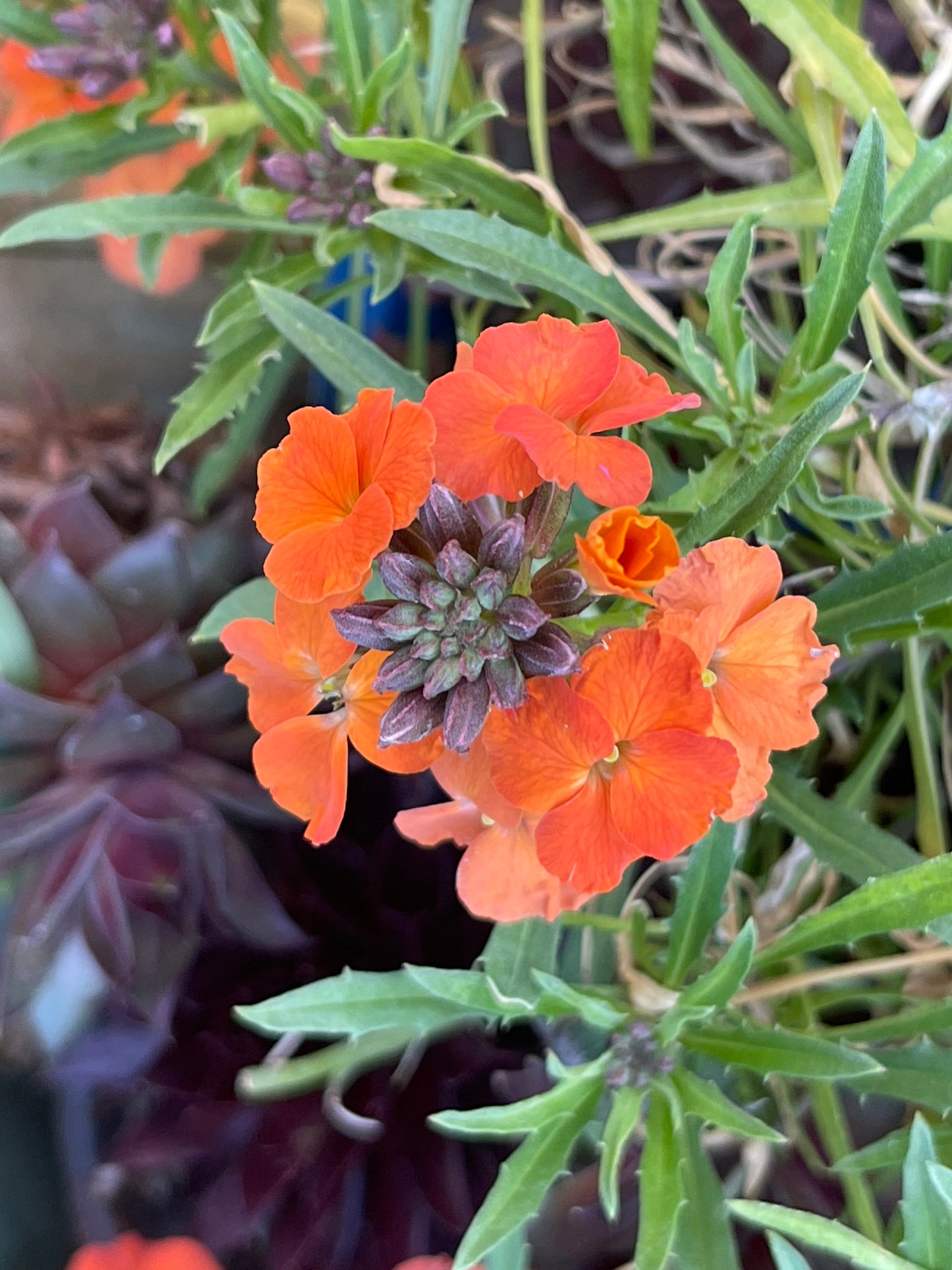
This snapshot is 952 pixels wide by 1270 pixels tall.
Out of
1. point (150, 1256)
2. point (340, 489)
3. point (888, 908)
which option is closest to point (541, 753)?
point (340, 489)

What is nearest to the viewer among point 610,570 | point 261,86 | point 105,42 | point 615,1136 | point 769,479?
point 610,570

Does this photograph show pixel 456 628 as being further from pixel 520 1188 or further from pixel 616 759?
pixel 520 1188

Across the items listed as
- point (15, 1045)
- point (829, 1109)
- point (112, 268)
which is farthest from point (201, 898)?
point (112, 268)

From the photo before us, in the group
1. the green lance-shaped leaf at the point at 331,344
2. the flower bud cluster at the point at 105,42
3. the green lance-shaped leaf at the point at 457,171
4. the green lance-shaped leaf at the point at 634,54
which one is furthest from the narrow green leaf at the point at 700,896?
the flower bud cluster at the point at 105,42

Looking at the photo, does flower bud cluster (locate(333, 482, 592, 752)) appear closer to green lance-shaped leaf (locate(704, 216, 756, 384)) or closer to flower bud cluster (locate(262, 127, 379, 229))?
green lance-shaped leaf (locate(704, 216, 756, 384))

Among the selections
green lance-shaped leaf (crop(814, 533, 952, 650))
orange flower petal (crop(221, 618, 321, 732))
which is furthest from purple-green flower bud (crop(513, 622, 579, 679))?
green lance-shaped leaf (crop(814, 533, 952, 650))

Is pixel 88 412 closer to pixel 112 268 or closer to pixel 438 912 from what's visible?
pixel 112 268
